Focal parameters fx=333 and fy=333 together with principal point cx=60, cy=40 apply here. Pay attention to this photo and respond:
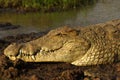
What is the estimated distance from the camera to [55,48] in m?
6.43

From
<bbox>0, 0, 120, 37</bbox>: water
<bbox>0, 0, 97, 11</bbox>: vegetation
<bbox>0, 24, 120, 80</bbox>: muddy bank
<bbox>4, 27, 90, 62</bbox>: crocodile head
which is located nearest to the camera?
<bbox>0, 24, 120, 80</bbox>: muddy bank

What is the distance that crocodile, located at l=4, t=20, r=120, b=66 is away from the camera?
6445 mm

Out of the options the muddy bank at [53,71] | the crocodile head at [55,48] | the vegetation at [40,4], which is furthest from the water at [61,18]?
the crocodile head at [55,48]

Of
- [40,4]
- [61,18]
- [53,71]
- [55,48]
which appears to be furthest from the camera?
[40,4]

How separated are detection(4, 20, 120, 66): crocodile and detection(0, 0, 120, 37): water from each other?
15.5ft

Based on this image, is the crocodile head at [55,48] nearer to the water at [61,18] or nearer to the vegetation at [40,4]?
the water at [61,18]

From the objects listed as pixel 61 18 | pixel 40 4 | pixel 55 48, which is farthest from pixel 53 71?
pixel 40 4

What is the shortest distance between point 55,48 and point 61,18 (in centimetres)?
724

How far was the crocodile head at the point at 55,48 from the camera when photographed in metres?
6.43

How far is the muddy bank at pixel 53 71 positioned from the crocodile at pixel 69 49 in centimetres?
13

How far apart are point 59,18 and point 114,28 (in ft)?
22.3

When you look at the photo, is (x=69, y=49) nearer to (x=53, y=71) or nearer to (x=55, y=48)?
(x=55, y=48)

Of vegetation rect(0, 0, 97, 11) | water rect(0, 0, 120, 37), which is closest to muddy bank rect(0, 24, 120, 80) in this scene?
water rect(0, 0, 120, 37)

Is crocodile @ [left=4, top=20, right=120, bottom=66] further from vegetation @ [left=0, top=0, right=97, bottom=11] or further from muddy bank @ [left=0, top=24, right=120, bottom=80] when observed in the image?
vegetation @ [left=0, top=0, right=97, bottom=11]
